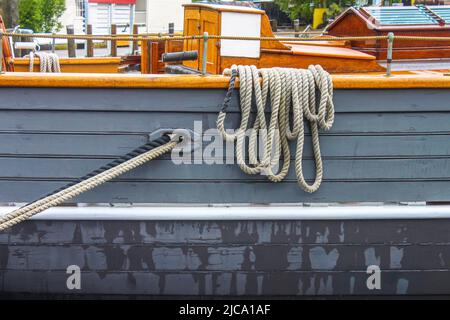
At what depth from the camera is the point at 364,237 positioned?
13.4 ft

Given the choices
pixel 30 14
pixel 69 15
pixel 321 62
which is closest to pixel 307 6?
pixel 69 15

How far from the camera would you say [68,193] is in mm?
3787

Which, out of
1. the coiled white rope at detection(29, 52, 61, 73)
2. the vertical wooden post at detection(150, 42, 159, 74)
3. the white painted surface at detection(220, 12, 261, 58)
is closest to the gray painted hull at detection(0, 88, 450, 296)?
the white painted surface at detection(220, 12, 261, 58)

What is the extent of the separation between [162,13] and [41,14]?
5141 millimetres

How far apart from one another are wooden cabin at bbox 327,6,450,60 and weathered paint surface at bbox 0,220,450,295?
6.15ft

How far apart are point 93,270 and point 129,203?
0.47 meters

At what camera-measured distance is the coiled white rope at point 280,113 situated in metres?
3.80

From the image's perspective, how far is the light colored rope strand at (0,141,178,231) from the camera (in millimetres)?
3771

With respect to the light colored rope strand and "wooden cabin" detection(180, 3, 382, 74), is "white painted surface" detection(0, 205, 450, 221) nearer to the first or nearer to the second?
the light colored rope strand

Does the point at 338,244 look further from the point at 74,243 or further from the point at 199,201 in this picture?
the point at 74,243

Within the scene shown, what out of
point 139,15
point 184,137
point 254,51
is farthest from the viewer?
point 139,15

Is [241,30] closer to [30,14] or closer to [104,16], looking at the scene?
[104,16]

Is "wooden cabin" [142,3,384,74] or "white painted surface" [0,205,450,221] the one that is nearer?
"white painted surface" [0,205,450,221]
